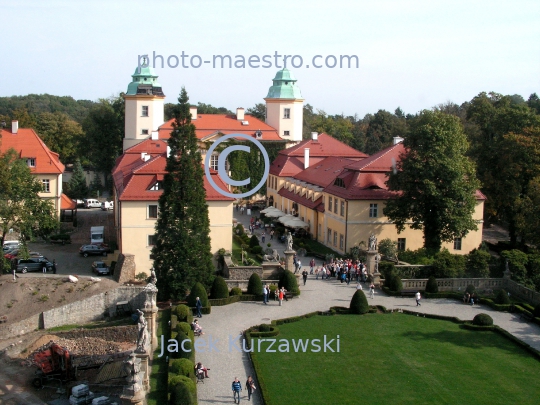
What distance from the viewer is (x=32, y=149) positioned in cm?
5275

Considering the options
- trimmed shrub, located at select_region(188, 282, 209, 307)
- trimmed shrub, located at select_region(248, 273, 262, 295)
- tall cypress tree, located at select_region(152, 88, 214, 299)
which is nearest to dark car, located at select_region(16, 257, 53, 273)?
tall cypress tree, located at select_region(152, 88, 214, 299)

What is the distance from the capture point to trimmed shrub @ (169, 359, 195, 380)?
22358mm

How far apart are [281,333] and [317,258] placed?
600 inches

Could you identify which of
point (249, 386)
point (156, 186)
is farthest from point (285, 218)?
point (249, 386)

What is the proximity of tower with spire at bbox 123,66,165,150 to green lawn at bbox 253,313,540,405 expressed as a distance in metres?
39.8

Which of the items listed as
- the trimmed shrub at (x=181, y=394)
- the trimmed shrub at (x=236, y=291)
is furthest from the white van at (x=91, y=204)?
the trimmed shrub at (x=181, y=394)

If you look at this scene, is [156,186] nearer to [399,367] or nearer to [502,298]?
[399,367]

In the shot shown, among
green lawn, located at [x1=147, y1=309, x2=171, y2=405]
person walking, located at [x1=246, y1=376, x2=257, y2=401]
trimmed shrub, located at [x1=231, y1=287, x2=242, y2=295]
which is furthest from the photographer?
trimmed shrub, located at [x1=231, y1=287, x2=242, y2=295]

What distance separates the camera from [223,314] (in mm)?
31172

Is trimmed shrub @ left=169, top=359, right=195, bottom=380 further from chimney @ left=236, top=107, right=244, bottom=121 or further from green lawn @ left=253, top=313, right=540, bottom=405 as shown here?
chimney @ left=236, top=107, right=244, bottom=121

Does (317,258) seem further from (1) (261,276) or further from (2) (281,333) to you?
(2) (281,333)

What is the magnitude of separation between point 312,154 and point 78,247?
918 inches

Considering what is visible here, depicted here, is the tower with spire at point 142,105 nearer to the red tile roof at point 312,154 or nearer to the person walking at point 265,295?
the red tile roof at point 312,154

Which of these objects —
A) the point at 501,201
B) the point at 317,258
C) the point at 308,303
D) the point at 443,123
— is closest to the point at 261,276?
the point at 308,303
